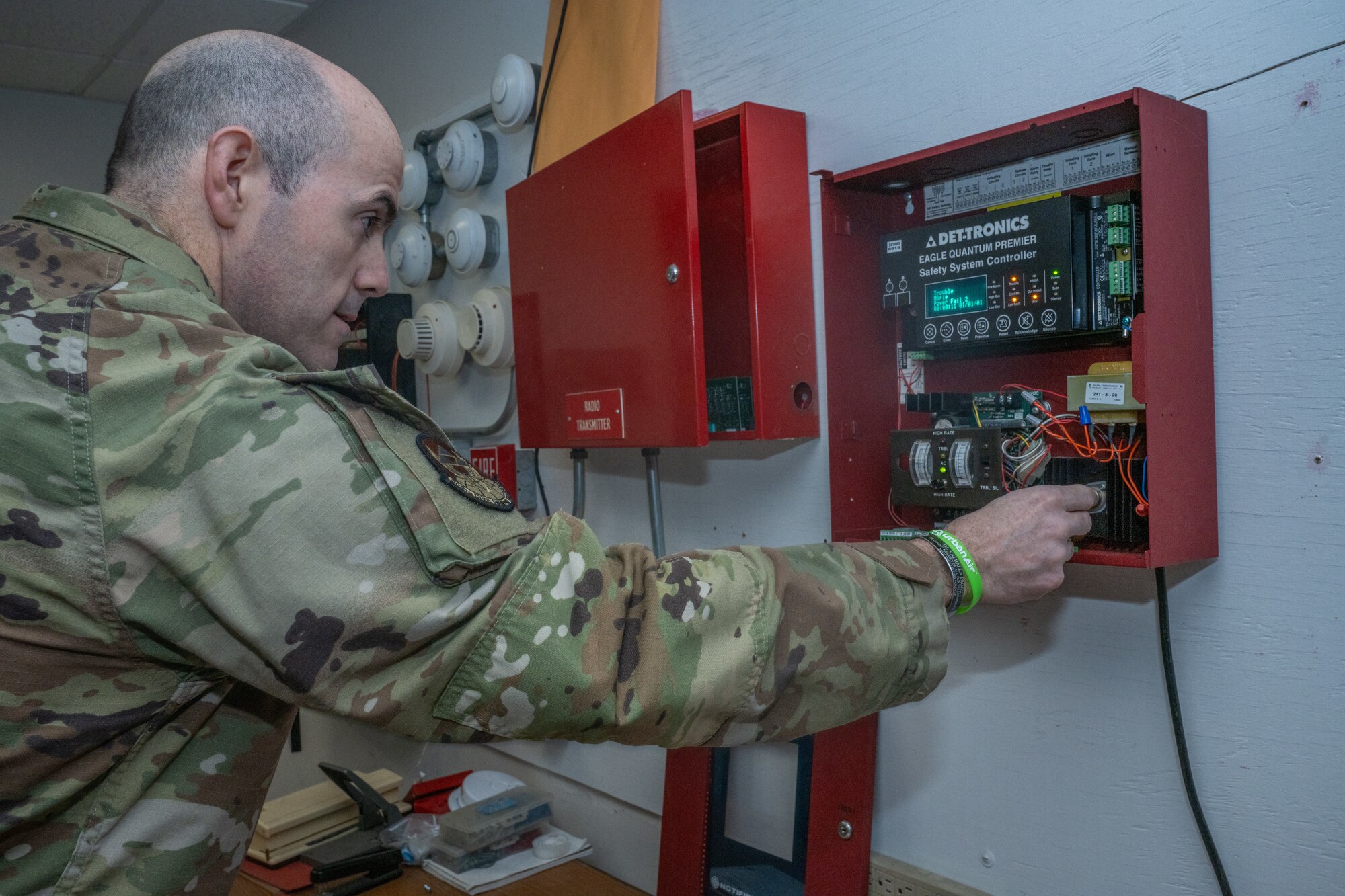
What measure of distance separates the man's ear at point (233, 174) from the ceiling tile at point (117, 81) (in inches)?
93.9

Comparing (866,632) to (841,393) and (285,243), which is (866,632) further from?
(285,243)

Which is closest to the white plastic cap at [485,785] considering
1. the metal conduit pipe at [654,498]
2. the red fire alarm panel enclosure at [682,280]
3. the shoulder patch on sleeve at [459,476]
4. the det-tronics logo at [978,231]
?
the metal conduit pipe at [654,498]

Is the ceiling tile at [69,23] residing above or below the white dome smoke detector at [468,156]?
above

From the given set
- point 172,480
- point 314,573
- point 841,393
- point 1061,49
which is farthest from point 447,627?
point 1061,49

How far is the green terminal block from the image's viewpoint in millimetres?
959

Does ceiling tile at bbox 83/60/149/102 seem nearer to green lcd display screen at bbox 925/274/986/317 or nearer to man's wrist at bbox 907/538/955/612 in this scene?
green lcd display screen at bbox 925/274/986/317

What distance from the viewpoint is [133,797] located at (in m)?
0.79

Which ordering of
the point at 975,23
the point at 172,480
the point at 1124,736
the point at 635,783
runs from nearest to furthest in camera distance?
the point at 172,480, the point at 1124,736, the point at 975,23, the point at 635,783

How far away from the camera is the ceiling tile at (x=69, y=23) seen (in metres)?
2.49

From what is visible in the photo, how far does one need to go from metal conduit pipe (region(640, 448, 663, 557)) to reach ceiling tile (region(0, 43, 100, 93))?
8.21ft

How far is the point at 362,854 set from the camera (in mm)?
1645

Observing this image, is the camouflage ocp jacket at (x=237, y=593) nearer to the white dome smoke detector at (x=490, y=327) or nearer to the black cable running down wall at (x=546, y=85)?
the black cable running down wall at (x=546, y=85)

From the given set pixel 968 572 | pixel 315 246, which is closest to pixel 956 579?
pixel 968 572

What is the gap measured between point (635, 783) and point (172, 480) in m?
1.19
